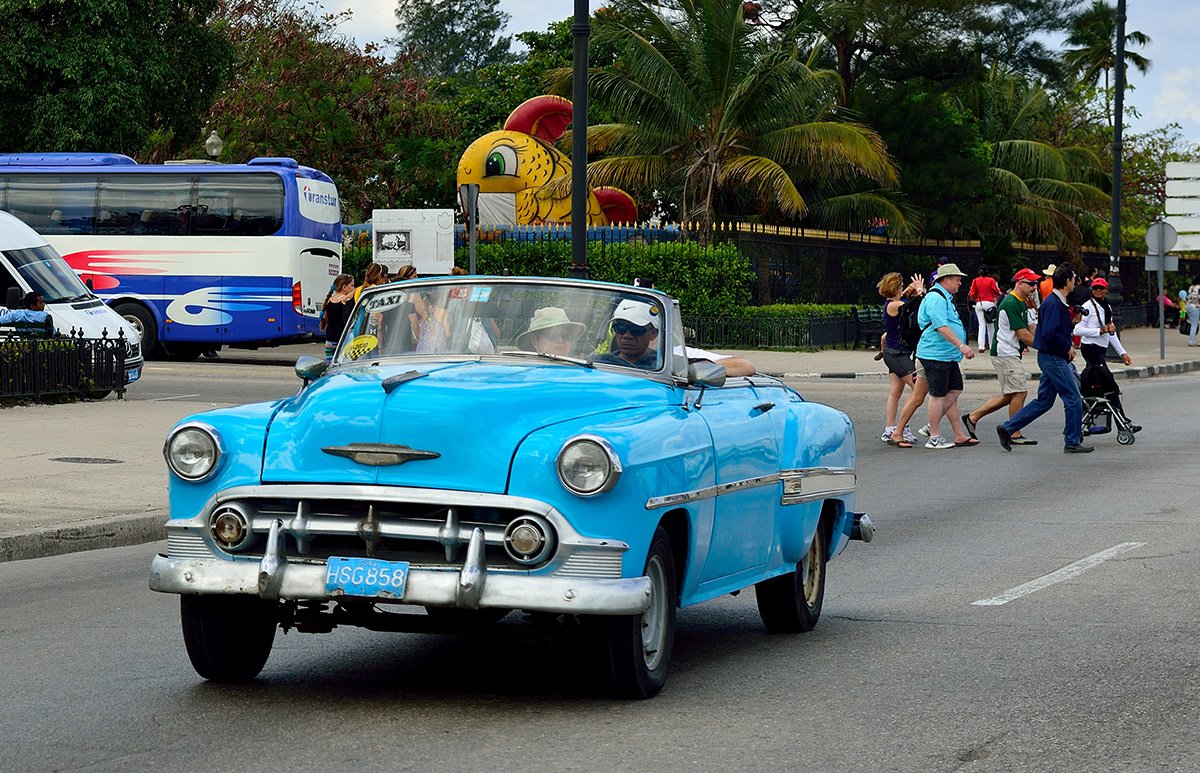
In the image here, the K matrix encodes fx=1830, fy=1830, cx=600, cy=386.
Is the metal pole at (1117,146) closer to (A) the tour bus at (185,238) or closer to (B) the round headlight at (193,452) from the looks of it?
(A) the tour bus at (185,238)

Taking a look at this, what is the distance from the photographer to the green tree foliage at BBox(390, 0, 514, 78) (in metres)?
103

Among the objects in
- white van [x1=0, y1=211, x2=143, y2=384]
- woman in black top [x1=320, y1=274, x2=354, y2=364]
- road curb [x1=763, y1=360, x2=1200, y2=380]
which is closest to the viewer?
woman in black top [x1=320, y1=274, x2=354, y2=364]

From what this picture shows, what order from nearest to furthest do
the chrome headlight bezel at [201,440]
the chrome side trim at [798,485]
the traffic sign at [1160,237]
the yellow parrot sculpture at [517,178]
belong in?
the chrome headlight bezel at [201,440]
the chrome side trim at [798,485]
the traffic sign at [1160,237]
the yellow parrot sculpture at [517,178]

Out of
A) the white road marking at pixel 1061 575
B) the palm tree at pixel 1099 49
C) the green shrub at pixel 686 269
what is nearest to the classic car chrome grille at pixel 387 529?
the white road marking at pixel 1061 575

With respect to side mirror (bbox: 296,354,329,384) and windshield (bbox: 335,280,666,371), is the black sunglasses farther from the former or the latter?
side mirror (bbox: 296,354,329,384)

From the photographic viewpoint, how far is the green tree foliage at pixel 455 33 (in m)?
103

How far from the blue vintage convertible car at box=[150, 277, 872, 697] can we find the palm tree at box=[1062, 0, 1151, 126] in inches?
2587

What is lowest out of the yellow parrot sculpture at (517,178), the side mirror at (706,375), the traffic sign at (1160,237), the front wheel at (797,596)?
the front wheel at (797,596)

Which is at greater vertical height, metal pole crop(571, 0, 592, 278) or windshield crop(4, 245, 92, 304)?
metal pole crop(571, 0, 592, 278)

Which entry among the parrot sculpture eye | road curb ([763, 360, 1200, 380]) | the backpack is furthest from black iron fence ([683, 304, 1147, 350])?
the backpack

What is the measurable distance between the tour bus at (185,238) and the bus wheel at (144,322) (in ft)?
0.06

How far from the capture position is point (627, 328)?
25.5ft

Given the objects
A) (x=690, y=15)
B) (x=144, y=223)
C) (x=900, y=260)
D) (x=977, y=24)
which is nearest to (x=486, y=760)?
(x=144, y=223)

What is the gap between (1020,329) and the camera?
19.7 metres
